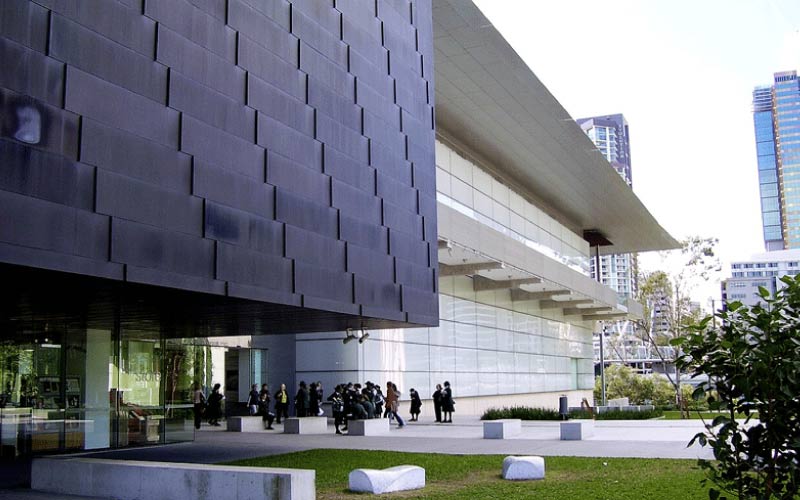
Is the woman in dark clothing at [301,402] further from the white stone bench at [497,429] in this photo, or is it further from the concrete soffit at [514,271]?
the white stone bench at [497,429]

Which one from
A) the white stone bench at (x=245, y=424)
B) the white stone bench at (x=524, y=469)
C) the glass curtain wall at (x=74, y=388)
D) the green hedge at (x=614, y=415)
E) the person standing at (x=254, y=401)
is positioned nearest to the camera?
the white stone bench at (x=524, y=469)

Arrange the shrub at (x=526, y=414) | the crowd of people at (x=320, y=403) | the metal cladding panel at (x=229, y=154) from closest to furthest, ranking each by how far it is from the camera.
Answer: the metal cladding panel at (x=229, y=154) → the crowd of people at (x=320, y=403) → the shrub at (x=526, y=414)

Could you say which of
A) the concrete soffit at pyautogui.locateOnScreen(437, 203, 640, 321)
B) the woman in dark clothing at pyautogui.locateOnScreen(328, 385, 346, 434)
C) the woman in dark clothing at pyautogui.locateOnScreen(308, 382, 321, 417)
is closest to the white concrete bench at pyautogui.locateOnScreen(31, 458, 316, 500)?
the woman in dark clothing at pyautogui.locateOnScreen(328, 385, 346, 434)

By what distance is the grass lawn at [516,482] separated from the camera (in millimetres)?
12359

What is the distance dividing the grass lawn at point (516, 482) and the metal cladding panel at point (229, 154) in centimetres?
326

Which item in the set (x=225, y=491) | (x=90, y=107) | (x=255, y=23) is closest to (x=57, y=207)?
(x=90, y=107)

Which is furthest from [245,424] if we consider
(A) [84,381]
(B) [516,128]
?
(B) [516,128]

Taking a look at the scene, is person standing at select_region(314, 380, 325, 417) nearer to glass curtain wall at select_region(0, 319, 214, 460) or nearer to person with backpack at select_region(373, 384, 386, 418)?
person with backpack at select_region(373, 384, 386, 418)

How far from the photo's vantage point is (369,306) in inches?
742

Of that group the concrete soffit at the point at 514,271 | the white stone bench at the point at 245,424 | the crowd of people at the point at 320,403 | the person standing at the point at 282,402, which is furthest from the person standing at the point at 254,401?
the concrete soffit at the point at 514,271

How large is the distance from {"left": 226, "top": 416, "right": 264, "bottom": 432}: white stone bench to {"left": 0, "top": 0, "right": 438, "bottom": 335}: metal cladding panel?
7.03m

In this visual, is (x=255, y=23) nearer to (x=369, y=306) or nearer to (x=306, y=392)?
(x=369, y=306)

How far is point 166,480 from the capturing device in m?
11.6

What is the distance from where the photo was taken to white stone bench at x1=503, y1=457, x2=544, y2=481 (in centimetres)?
1404
